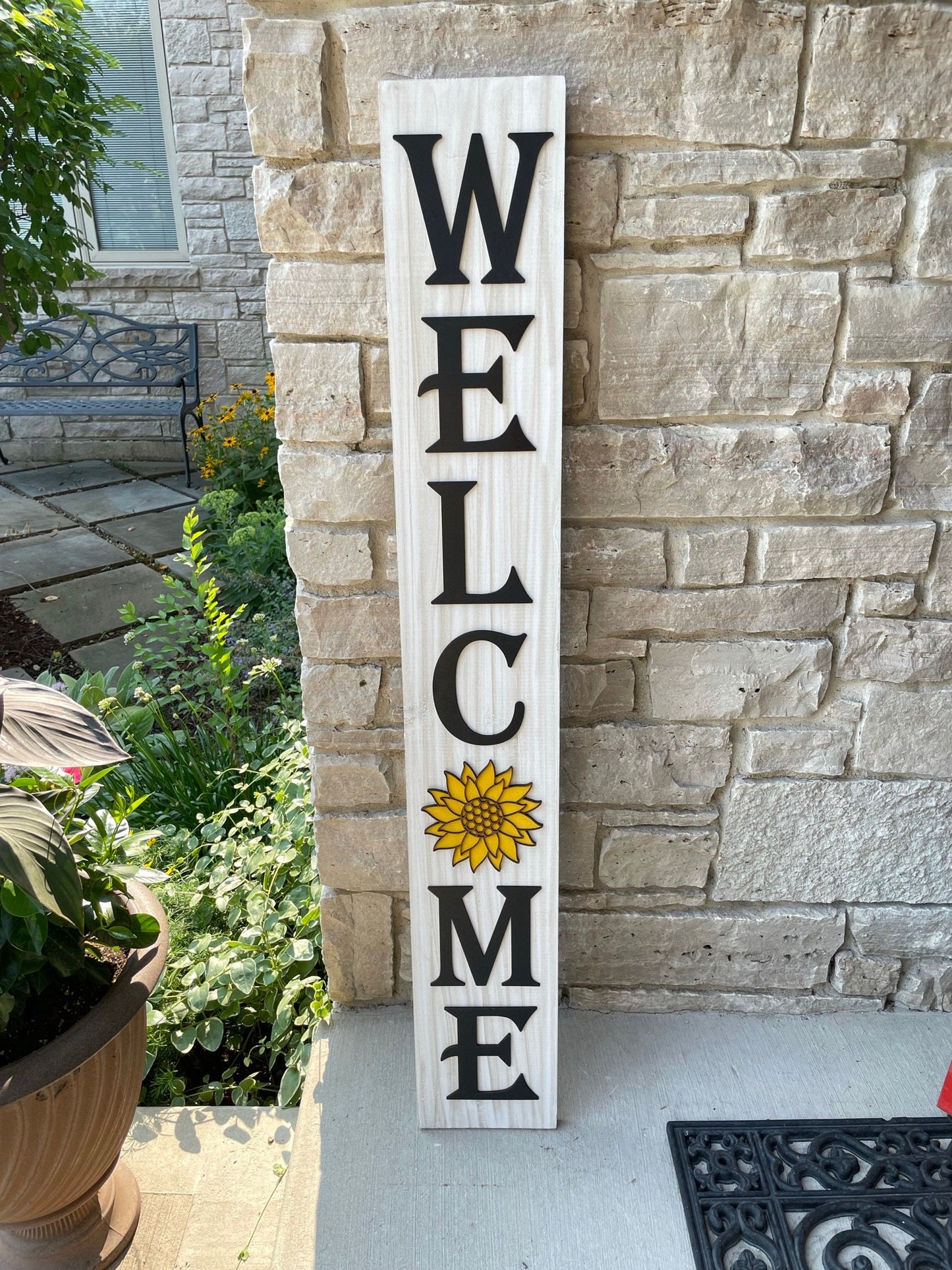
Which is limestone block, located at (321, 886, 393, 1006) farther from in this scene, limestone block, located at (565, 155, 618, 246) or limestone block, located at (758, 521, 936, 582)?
limestone block, located at (565, 155, 618, 246)

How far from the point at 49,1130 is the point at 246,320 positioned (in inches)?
199

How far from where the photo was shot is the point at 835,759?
63.4 inches

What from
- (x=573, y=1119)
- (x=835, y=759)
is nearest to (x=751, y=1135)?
(x=573, y=1119)

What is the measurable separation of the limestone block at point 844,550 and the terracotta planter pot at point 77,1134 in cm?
115

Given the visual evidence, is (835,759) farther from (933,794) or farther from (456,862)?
(456,862)

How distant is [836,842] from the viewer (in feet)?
5.44

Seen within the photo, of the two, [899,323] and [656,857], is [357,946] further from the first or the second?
[899,323]

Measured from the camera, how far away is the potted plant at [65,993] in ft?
4.01

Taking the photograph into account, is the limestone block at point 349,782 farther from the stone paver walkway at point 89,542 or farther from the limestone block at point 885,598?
the stone paver walkway at point 89,542

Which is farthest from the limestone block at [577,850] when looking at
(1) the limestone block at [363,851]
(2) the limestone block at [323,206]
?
(2) the limestone block at [323,206]

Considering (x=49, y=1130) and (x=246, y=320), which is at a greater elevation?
(x=246, y=320)

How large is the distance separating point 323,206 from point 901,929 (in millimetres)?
1563

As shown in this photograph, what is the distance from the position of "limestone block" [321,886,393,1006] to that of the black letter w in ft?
3.51

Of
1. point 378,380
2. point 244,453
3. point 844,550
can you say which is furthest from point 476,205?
point 244,453
